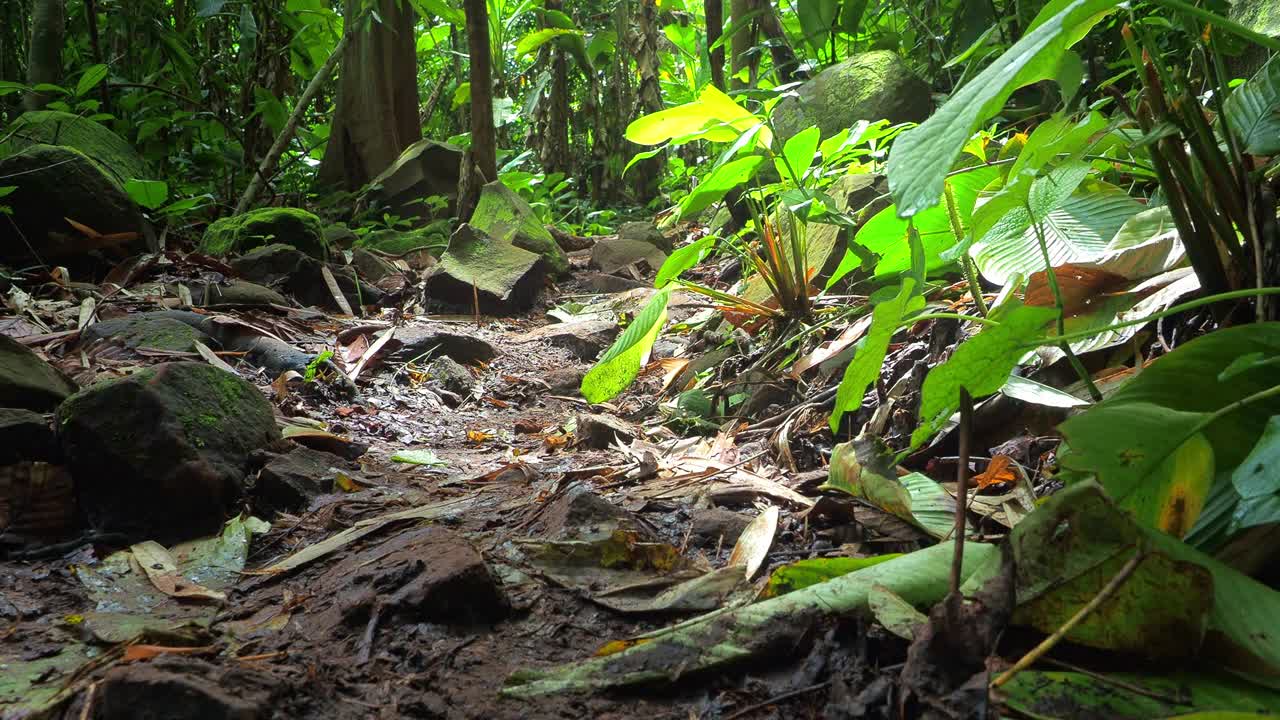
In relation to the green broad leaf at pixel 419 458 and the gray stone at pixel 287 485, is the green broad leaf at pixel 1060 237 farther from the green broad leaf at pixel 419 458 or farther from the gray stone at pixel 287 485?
the gray stone at pixel 287 485

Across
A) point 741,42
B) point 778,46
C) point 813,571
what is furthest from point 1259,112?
point 741,42

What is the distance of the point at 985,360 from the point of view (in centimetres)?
91

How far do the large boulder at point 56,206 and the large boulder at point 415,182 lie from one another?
2.46 m

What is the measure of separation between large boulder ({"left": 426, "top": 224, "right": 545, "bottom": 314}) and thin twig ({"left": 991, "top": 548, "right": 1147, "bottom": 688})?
364 centimetres

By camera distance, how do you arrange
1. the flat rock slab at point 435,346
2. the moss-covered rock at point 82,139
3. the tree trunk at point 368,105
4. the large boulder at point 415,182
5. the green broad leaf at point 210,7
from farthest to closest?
the tree trunk at point 368,105 → the large boulder at point 415,182 → the green broad leaf at point 210,7 → the moss-covered rock at point 82,139 → the flat rock slab at point 435,346

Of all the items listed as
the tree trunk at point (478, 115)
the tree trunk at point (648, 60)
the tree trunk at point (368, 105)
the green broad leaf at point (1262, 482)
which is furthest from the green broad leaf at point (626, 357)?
the tree trunk at point (648, 60)

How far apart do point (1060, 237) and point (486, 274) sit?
3284 millimetres

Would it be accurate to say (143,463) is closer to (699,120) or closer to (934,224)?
(699,120)

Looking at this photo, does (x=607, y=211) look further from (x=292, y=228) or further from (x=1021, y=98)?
(x=1021, y=98)

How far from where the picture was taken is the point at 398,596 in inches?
45.0

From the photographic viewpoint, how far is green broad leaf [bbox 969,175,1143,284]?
1508 mm

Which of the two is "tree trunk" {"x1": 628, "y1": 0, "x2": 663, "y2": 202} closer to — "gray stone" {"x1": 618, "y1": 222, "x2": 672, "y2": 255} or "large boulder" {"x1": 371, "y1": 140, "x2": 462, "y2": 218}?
"gray stone" {"x1": 618, "y1": 222, "x2": 672, "y2": 255}

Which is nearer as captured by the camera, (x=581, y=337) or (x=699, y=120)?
(x=699, y=120)

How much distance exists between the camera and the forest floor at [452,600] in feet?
3.02
